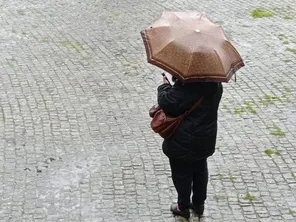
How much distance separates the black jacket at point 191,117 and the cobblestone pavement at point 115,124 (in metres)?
0.89

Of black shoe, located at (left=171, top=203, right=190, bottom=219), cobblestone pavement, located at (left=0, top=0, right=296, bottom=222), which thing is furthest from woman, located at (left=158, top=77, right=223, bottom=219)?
cobblestone pavement, located at (left=0, top=0, right=296, bottom=222)

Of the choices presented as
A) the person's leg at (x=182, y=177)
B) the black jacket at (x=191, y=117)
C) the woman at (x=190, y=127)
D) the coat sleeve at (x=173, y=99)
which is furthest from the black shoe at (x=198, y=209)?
the coat sleeve at (x=173, y=99)

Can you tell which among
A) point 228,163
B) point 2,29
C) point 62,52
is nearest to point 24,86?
point 62,52

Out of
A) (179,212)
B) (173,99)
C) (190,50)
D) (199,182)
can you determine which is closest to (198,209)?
(179,212)

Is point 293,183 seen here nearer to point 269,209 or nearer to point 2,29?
point 269,209

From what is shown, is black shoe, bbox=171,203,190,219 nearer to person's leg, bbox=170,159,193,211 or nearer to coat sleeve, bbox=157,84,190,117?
person's leg, bbox=170,159,193,211

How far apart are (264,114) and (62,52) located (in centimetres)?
351

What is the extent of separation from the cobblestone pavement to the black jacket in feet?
2.93

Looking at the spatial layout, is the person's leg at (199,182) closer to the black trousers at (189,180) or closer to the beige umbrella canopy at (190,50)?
the black trousers at (189,180)

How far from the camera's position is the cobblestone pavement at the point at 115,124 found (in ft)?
18.3

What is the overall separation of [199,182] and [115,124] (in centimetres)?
210

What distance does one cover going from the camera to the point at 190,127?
470 cm

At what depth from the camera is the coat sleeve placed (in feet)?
15.1

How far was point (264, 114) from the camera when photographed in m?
7.27
